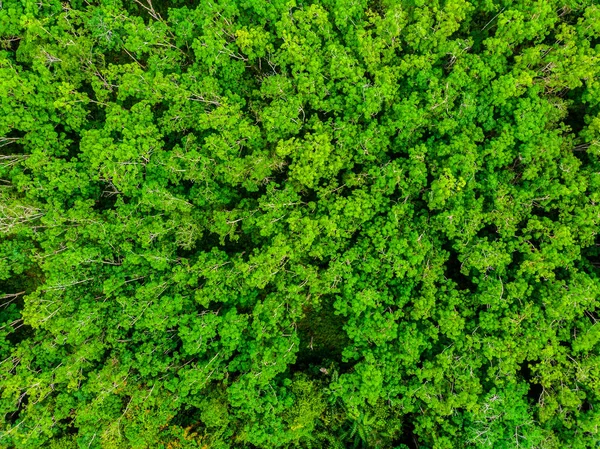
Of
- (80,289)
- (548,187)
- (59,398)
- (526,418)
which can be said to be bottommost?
(59,398)

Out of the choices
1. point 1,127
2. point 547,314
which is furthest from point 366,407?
point 1,127

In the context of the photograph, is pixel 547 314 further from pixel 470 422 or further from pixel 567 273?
pixel 470 422

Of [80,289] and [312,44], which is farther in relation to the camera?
[80,289]

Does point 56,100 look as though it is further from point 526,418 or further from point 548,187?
point 526,418

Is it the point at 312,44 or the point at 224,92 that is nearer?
the point at 312,44

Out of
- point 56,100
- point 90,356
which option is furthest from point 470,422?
point 56,100

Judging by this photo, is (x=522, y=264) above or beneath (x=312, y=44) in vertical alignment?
beneath
